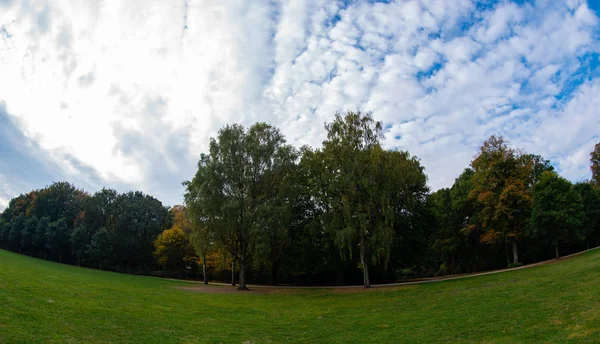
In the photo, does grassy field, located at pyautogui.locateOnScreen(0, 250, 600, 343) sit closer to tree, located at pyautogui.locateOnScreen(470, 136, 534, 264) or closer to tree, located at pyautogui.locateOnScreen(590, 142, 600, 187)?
tree, located at pyautogui.locateOnScreen(470, 136, 534, 264)

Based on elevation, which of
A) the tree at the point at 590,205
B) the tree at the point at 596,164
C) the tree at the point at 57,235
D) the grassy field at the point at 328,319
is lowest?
the grassy field at the point at 328,319

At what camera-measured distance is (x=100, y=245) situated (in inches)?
2473

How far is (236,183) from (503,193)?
3196 cm

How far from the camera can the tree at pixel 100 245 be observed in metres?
62.6

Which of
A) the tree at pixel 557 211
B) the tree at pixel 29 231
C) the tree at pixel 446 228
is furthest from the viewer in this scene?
the tree at pixel 29 231

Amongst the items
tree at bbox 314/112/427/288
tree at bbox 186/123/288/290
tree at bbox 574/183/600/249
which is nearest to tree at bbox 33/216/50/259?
tree at bbox 186/123/288/290

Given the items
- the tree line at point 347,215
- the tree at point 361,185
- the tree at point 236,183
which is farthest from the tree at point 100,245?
the tree at point 361,185

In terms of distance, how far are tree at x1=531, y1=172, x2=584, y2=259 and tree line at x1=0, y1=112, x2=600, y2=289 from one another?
0.14 m

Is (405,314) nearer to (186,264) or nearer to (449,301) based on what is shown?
(449,301)

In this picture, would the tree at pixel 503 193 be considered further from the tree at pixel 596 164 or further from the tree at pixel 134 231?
the tree at pixel 134 231

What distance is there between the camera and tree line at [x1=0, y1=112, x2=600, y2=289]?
31453 millimetres

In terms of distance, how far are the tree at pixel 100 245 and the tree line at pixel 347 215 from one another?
202mm

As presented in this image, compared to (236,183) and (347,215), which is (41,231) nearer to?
(236,183)

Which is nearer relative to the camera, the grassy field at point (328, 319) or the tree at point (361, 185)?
the grassy field at point (328, 319)
